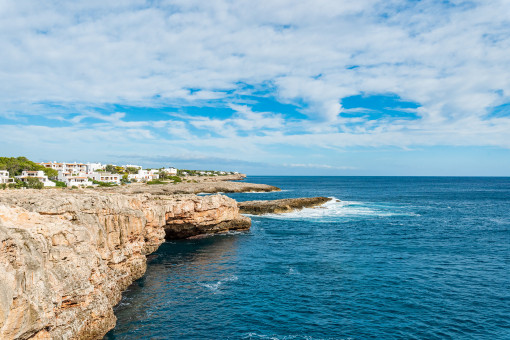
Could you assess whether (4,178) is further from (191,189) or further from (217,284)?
(217,284)

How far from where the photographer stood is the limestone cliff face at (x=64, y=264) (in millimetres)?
13203

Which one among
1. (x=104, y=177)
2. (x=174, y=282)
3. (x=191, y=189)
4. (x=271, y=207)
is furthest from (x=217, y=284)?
(x=104, y=177)

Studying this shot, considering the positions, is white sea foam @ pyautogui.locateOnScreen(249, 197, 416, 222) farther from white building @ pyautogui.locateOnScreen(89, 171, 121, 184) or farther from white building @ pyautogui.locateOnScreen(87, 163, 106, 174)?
white building @ pyautogui.locateOnScreen(87, 163, 106, 174)

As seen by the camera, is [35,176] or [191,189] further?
[191,189]

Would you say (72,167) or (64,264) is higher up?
(72,167)

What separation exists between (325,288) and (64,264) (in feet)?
70.4

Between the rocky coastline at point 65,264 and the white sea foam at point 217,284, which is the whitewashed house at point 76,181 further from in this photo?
the white sea foam at point 217,284

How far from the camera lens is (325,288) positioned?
29.8 meters

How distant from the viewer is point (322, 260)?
128 ft

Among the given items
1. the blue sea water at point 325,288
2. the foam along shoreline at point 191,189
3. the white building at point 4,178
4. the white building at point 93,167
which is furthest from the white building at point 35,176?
the blue sea water at point 325,288

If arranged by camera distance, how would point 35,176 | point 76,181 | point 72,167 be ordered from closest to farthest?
point 35,176, point 76,181, point 72,167

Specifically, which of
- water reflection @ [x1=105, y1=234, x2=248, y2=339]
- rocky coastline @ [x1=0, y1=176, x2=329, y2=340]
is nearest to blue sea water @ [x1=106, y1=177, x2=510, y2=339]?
water reflection @ [x1=105, y1=234, x2=248, y2=339]

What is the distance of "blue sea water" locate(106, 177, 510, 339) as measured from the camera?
74.2 ft

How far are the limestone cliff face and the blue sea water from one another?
3.06m
